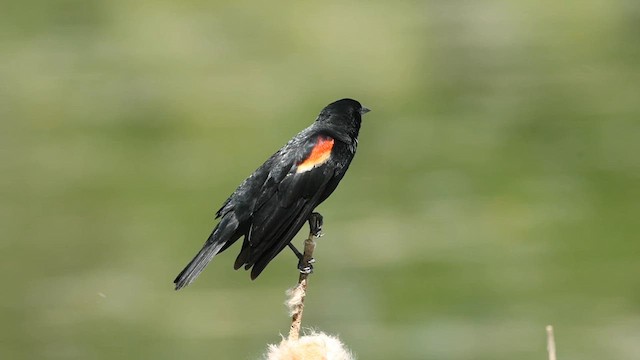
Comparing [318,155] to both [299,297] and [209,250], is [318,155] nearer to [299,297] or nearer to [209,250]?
[209,250]

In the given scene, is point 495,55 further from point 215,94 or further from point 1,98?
point 1,98

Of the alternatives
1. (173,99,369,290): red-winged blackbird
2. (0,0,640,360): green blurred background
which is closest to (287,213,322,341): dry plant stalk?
(173,99,369,290): red-winged blackbird

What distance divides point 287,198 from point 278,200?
0.03 meters

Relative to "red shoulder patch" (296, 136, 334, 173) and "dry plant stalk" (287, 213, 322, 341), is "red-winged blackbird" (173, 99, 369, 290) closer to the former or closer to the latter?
"red shoulder patch" (296, 136, 334, 173)

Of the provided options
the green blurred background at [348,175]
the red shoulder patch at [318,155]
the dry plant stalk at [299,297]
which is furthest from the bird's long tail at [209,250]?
the green blurred background at [348,175]

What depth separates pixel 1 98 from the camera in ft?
50.3

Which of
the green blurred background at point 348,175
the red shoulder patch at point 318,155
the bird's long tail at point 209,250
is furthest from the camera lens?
the green blurred background at point 348,175

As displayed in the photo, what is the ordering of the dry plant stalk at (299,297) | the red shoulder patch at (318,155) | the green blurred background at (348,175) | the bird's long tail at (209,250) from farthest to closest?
the green blurred background at (348,175) → the red shoulder patch at (318,155) → the bird's long tail at (209,250) → the dry plant stalk at (299,297)

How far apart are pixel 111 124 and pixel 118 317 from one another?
93.0 inches

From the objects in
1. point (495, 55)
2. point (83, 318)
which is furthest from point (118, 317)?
point (495, 55)

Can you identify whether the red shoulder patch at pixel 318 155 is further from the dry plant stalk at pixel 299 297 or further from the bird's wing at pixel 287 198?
the dry plant stalk at pixel 299 297

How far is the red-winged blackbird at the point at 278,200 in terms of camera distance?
4035 mm

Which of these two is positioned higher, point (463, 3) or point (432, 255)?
point (463, 3)

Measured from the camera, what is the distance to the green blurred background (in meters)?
12.9
